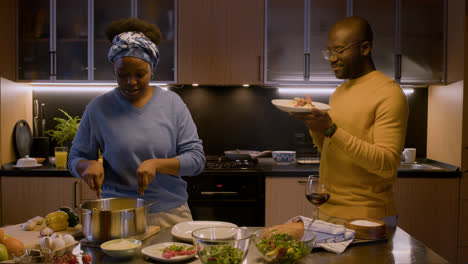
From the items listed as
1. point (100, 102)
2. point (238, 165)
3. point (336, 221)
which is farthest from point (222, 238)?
point (238, 165)

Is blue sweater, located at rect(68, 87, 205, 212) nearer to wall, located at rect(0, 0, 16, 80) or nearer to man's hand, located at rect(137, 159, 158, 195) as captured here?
man's hand, located at rect(137, 159, 158, 195)

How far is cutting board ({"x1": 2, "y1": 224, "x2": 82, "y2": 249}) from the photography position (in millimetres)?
1310

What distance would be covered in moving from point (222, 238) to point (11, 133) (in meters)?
2.86

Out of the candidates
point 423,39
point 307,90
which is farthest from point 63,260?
point 423,39

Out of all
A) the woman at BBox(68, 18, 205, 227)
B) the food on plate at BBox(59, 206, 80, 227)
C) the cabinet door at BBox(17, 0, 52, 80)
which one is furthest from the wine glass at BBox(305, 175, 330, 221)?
the cabinet door at BBox(17, 0, 52, 80)

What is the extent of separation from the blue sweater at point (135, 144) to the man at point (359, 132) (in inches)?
19.6

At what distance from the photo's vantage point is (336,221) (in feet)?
5.33

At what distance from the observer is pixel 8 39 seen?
3232 millimetres

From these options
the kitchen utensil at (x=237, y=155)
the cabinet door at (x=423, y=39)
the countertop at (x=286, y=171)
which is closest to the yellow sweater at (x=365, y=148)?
the countertop at (x=286, y=171)

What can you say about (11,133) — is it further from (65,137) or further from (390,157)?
(390,157)

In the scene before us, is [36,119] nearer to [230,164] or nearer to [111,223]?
[230,164]

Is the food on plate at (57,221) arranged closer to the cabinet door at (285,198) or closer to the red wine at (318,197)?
the red wine at (318,197)

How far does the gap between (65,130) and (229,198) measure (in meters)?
1.51

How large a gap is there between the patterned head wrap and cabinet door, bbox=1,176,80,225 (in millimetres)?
Answer: 1750
